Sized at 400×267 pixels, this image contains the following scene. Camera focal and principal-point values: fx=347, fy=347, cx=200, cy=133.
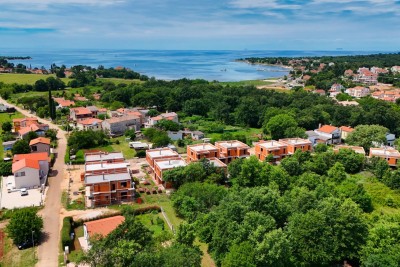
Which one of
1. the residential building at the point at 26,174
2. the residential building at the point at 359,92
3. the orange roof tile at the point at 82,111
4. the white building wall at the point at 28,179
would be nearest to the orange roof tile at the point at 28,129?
the orange roof tile at the point at 82,111

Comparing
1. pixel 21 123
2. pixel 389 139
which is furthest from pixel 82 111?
pixel 389 139

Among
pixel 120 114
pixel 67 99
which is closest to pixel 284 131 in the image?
pixel 120 114

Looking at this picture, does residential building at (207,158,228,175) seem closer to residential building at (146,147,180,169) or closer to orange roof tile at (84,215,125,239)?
residential building at (146,147,180,169)

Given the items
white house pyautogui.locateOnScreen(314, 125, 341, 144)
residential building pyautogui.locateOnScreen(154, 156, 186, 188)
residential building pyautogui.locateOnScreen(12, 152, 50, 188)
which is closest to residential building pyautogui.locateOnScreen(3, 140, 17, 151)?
residential building pyautogui.locateOnScreen(12, 152, 50, 188)

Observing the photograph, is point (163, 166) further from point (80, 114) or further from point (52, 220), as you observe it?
point (80, 114)

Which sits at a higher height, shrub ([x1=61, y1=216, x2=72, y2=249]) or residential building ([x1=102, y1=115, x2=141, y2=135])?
residential building ([x1=102, y1=115, x2=141, y2=135])

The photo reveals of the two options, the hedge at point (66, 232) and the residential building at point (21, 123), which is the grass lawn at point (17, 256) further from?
the residential building at point (21, 123)
